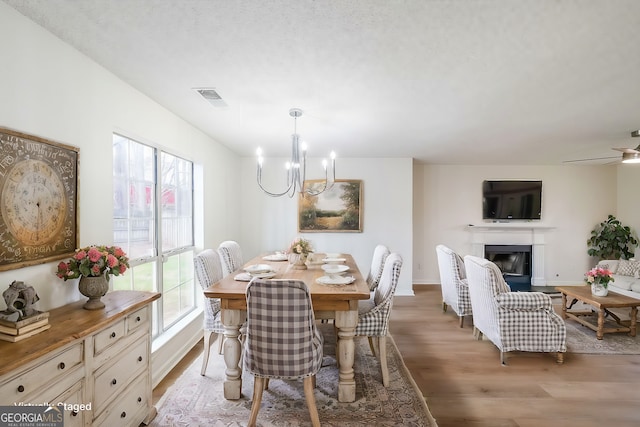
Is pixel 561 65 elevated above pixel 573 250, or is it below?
above

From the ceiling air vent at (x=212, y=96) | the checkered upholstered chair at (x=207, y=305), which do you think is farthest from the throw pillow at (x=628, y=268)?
the ceiling air vent at (x=212, y=96)

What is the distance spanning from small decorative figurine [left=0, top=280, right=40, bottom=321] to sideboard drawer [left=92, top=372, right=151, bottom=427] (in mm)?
664

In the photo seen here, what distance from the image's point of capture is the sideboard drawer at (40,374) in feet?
3.89

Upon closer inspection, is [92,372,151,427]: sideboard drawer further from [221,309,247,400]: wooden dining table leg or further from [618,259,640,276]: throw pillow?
[618,259,640,276]: throw pillow

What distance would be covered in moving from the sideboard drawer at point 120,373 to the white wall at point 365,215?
354 cm

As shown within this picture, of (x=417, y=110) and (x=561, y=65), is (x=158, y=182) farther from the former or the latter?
(x=561, y=65)

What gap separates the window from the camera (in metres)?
2.57

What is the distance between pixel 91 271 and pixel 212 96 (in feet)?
5.23

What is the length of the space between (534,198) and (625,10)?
17.9ft

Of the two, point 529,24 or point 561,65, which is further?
point 561,65

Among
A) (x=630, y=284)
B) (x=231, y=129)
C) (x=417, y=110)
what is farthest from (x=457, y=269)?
(x=231, y=129)

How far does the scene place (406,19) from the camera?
5.18ft

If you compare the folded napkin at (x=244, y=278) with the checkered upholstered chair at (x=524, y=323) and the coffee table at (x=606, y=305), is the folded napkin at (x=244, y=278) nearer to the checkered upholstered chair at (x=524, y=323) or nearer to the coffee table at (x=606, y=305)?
the checkered upholstered chair at (x=524, y=323)

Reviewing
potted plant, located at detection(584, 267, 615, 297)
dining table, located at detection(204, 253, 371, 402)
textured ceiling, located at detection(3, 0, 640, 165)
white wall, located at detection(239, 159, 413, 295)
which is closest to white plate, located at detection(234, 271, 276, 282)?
dining table, located at detection(204, 253, 371, 402)
